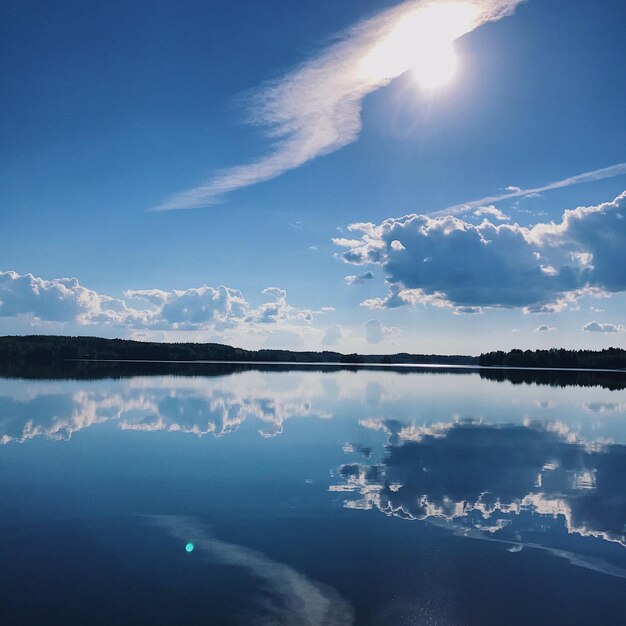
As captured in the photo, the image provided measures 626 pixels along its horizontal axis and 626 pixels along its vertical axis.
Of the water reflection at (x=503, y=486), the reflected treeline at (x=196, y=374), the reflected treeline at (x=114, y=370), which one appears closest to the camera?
the water reflection at (x=503, y=486)

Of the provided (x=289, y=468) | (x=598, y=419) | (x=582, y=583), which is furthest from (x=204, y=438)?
(x=598, y=419)

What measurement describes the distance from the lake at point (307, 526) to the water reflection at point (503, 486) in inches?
3.7

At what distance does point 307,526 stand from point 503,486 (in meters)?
8.42

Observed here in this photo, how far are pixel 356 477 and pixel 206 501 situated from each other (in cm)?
580

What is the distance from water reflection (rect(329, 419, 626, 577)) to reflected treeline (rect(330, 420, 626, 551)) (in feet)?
0.09

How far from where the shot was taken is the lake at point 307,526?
9.44 m

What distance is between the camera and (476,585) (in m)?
10.3

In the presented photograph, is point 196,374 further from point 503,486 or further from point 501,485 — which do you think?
point 503,486

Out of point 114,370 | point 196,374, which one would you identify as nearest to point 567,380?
point 196,374

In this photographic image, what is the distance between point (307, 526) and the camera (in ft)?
44.2

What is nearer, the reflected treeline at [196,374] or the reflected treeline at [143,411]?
the reflected treeline at [143,411]

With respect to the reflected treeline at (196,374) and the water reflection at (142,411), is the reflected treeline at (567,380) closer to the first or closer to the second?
the reflected treeline at (196,374)

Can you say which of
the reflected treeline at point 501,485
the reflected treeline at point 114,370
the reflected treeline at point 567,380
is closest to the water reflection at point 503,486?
the reflected treeline at point 501,485

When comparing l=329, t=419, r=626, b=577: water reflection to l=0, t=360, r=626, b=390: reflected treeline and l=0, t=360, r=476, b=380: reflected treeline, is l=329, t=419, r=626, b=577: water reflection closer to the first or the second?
l=0, t=360, r=626, b=390: reflected treeline
